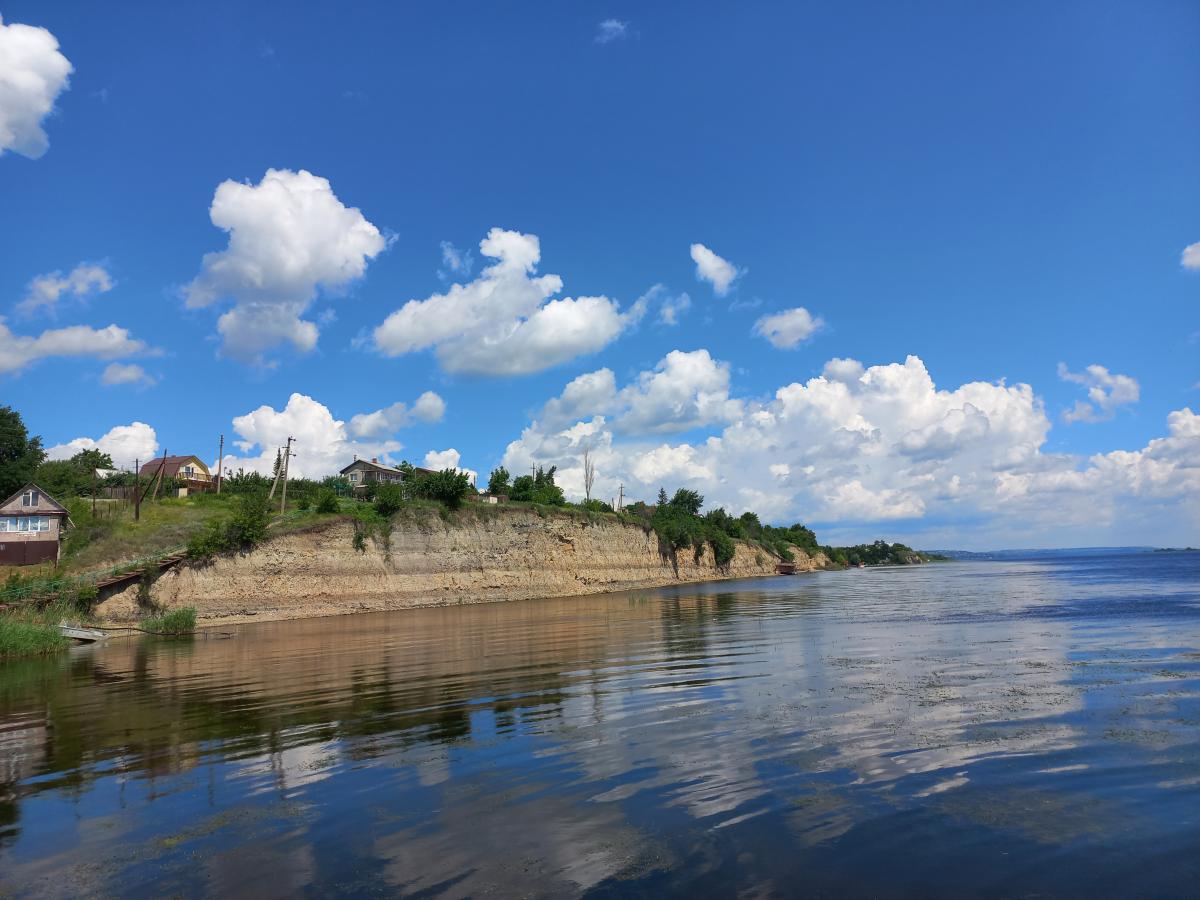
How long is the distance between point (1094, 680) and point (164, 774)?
15260 mm

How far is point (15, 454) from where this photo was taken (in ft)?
181

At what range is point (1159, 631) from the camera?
20.5 m

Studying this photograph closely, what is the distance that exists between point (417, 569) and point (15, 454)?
32929 mm

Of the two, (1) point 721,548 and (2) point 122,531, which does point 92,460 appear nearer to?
(2) point 122,531

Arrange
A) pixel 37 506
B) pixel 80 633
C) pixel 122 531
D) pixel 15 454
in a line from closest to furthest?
pixel 80 633
pixel 37 506
pixel 122 531
pixel 15 454

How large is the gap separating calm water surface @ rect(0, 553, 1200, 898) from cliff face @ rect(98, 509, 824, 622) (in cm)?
2949

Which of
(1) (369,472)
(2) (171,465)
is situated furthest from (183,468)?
(1) (369,472)

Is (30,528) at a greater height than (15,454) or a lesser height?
lesser

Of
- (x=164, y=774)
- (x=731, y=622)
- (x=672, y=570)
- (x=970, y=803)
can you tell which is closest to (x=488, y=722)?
(x=164, y=774)

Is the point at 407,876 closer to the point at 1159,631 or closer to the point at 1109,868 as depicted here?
the point at 1109,868

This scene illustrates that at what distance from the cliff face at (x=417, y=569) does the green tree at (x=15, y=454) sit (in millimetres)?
20637

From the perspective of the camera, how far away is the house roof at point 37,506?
41.4 m

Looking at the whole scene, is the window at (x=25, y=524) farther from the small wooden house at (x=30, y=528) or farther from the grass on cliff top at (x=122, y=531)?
the grass on cliff top at (x=122, y=531)

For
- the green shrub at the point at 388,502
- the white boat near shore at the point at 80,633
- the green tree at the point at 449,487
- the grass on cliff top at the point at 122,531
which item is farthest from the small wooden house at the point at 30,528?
the green tree at the point at 449,487
